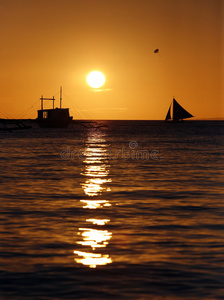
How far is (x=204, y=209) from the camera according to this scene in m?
21.5

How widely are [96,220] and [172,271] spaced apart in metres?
6.96

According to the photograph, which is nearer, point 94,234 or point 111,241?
point 111,241

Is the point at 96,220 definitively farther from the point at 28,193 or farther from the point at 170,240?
the point at 28,193

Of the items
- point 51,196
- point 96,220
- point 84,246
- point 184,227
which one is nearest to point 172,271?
point 84,246

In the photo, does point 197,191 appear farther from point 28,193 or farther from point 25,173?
point 25,173

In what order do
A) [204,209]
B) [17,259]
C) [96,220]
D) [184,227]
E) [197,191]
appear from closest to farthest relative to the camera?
1. [17,259]
2. [184,227]
3. [96,220]
4. [204,209]
5. [197,191]

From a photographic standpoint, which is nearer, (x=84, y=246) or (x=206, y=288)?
(x=206, y=288)

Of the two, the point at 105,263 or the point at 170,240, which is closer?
the point at 105,263

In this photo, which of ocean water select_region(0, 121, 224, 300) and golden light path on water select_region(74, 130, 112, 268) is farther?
golden light path on water select_region(74, 130, 112, 268)

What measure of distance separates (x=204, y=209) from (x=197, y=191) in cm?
630

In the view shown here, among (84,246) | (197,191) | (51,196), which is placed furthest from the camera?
(197,191)

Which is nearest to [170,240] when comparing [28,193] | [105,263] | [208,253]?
[208,253]

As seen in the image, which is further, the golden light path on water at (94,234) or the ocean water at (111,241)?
the golden light path on water at (94,234)

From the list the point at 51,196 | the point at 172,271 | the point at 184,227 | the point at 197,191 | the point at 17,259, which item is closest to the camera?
the point at 172,271
